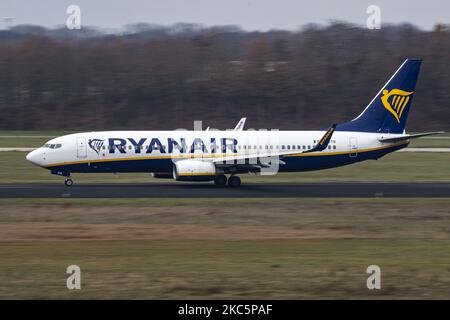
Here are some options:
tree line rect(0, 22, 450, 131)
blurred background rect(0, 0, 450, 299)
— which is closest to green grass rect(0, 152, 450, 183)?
blurred background rect(0, 0, 450, 299)

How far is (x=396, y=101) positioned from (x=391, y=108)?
23.0 inches

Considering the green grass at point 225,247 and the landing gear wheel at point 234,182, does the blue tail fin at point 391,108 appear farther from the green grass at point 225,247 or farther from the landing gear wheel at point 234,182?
the green grass at point 225,247

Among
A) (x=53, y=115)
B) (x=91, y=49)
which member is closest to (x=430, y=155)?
(x=53, y=115)

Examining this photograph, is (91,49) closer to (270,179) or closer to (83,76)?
(83,76)

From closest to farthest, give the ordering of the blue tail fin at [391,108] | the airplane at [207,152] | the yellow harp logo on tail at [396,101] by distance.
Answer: the airplane at [207,152]
the blue tail fin at [391,108]
the yellow harp logo on tail at [396,101]

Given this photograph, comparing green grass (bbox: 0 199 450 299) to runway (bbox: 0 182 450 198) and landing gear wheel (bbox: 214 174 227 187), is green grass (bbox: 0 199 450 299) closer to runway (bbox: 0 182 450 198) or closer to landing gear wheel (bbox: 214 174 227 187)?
runway (bbox: 0 182 450 198)

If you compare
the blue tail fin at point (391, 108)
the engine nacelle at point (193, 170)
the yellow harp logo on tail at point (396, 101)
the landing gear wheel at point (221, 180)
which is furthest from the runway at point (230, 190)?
the yellow harp logo on tail at point (396, 101)

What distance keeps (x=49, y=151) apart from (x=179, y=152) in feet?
24.3

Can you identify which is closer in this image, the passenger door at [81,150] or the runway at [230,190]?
the runway at [230,190]

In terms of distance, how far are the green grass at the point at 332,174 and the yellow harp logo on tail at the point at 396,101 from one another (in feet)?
16.1

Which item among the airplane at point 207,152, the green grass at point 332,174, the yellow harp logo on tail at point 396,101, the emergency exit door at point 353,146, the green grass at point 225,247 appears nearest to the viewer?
the green grass at point 225,247

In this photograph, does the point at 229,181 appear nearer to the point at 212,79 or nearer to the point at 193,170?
the point at 193,170

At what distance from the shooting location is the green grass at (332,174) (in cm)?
4975

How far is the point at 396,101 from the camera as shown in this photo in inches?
1886
